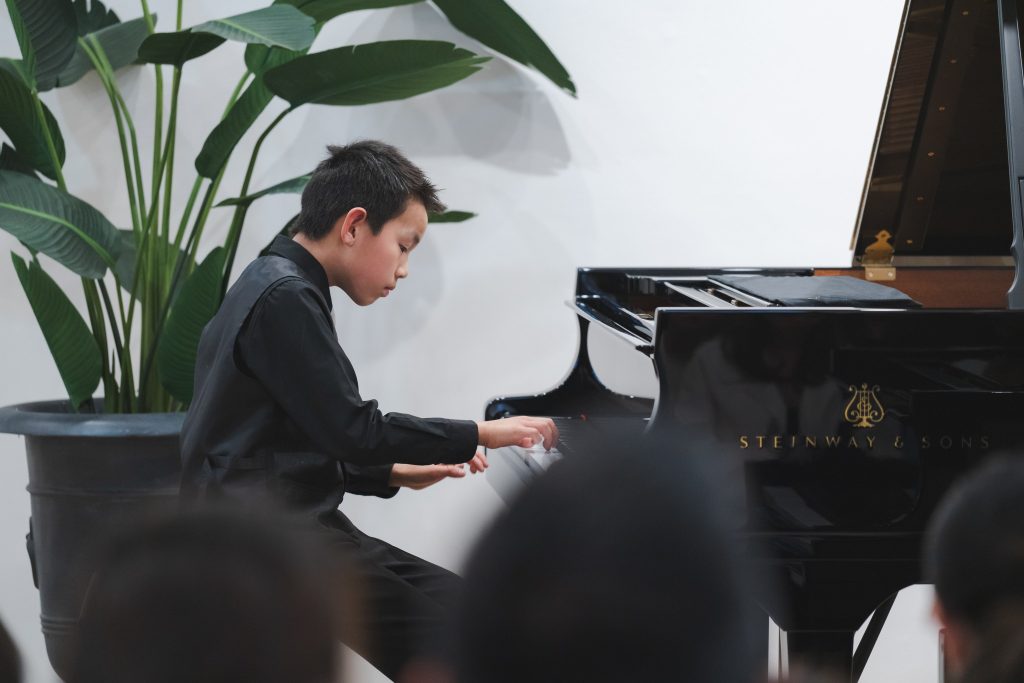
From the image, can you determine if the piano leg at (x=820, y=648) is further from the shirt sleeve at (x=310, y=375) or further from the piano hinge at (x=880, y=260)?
the piano hinge at (x=880, y=260)

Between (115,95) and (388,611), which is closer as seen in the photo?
(388,611)

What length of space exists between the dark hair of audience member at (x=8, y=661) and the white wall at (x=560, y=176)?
2.81 metres

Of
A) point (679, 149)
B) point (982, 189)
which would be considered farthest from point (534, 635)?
point (679, 149)

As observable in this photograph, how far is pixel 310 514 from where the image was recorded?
5.98 ft

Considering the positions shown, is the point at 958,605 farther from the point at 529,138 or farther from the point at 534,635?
the point at 529,138

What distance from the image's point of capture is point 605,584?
0.50m

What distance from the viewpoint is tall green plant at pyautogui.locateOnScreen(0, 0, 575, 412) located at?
8.70ft

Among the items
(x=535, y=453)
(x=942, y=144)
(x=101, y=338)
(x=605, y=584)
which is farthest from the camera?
(x=101, y=338)

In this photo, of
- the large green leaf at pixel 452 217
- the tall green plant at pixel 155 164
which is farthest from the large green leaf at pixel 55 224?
the large green leaf at pixel 452 217

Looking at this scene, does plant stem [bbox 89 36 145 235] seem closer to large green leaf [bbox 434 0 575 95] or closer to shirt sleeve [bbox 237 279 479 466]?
large green leaf [bbox 434 0 575 95]

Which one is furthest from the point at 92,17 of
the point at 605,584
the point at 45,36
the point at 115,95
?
the point at 605,584

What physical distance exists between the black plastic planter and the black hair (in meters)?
0.94

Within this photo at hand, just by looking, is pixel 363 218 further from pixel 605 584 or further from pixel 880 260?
pixel 605 584

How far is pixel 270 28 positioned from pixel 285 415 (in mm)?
1008
